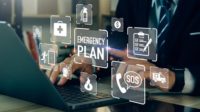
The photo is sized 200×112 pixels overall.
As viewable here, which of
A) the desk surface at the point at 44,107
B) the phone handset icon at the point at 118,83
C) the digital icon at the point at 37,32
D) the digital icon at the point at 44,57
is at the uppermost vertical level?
the digital icon at the point at 37,32

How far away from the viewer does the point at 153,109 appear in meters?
0.69

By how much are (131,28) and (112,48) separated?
3.0 inches

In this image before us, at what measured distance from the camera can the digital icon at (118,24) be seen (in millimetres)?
710

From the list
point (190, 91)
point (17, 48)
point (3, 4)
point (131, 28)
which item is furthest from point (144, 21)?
point (3, 4)

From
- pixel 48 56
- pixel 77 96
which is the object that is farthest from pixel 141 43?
pixel 48 56

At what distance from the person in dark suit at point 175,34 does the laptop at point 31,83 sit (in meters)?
0.12

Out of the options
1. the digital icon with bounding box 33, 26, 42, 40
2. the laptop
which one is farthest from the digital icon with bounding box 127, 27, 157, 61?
the digital icon with bounding box 33, 26, 42, 40

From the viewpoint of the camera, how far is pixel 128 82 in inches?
27.9

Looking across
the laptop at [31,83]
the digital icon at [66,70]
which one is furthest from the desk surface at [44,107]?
the digital icon at [66,70]

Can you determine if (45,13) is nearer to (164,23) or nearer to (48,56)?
(48,56)

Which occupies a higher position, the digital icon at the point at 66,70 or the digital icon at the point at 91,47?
the digital icon at the point at 91,47

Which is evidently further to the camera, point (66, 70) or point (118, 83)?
point (66, 70)

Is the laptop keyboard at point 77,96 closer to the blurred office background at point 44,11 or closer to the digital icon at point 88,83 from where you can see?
the digital icon at point 88,83

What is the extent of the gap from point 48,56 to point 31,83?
18 centimetres
